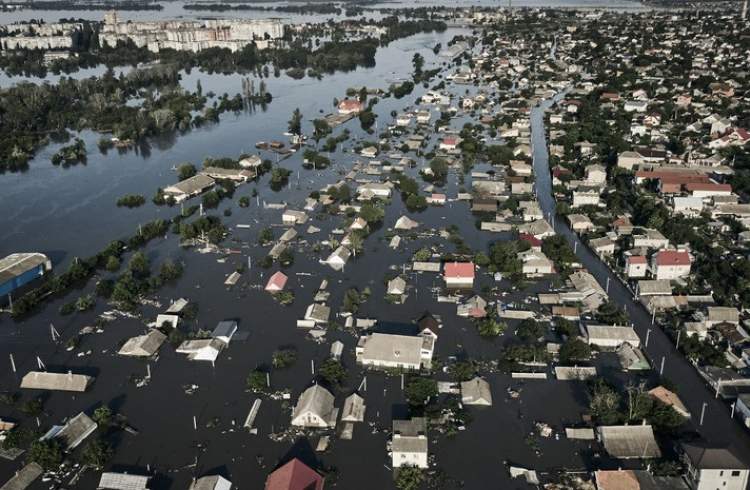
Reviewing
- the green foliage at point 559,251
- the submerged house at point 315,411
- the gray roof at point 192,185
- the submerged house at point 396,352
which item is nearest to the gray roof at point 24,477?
the submerged house at point 315,411

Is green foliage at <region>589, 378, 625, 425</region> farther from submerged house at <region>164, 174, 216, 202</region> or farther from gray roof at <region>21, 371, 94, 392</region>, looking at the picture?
submerged house at <region>164, 174, 216, 202</region>

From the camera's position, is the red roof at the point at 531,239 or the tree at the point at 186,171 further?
the tree at the point at 186,171

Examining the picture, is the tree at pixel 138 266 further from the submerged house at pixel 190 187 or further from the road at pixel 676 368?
the road at pixel 676 368

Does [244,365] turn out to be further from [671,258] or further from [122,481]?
[671,258]

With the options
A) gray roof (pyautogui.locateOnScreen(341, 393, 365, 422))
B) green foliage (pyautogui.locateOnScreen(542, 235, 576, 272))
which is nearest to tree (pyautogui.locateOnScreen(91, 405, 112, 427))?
gray roof (pyautogui.locateOnScreen(341, 393, 365, 422))

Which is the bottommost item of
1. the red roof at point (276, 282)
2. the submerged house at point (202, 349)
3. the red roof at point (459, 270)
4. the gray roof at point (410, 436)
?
the gray roof at point (410, 436)

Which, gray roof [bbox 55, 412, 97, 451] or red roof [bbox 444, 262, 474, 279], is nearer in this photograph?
gray roof [bbox 55, 412, 97, 451]
